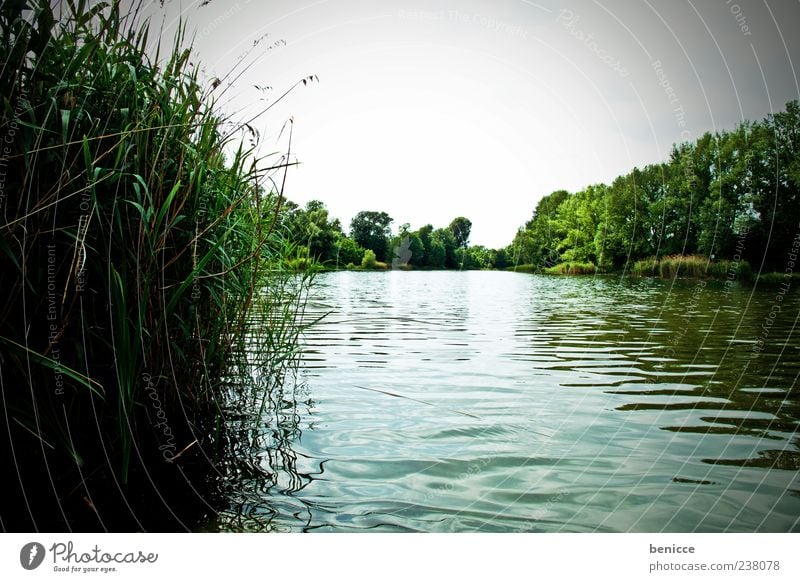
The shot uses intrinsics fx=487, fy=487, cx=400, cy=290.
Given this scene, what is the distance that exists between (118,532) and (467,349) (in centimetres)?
578

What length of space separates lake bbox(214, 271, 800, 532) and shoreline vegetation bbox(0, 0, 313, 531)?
1.84ft

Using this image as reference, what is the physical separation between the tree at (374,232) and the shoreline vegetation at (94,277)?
4.39m

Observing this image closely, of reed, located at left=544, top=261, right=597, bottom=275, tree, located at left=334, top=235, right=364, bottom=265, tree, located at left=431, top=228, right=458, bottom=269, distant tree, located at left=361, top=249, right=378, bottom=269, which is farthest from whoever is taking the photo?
reed, located at left=544, top=261, right=597, bottom=275

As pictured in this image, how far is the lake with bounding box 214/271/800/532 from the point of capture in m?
2.45

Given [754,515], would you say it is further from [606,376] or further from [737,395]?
[606,376]

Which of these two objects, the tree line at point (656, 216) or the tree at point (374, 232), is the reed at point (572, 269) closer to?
the tree line at point (656, 216)

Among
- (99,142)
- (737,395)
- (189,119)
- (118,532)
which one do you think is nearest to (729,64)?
(737,395)

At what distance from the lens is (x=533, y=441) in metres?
3.47

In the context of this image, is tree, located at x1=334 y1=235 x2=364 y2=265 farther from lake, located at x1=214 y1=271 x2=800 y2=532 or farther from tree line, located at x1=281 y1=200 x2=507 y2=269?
lake, located at x1=214 y1=271 x2=800 y2=532

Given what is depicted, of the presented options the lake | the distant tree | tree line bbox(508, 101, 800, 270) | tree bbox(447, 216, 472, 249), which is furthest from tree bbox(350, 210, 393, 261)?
tree line bbox(508, 101, 800, 270)

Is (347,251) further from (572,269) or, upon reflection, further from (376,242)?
(572,269)

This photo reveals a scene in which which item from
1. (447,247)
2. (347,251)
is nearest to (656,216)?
(447,247)

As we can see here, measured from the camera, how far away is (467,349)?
24.6ft

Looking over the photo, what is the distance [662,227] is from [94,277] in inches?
390
